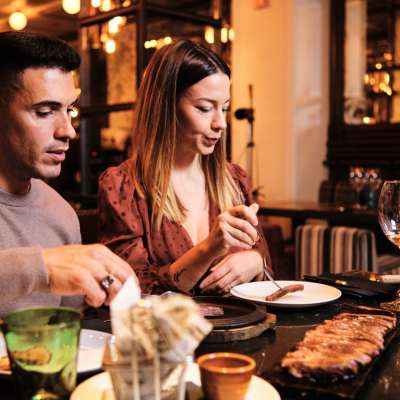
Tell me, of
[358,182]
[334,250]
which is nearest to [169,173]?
[334,250]

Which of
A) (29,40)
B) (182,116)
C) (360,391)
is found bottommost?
(360,391)

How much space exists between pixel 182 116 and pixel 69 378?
1.16m

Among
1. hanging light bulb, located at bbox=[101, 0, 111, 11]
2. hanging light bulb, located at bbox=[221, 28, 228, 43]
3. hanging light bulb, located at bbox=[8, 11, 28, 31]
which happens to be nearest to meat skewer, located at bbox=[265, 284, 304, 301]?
hanging light bulb, located at bbox=[101, 0, 111, 11]

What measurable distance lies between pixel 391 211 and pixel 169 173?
30.0 inches

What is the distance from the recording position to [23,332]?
526mm

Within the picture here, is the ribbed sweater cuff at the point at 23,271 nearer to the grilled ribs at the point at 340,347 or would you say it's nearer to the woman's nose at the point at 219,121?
the grilled ribs at the point at 340,347

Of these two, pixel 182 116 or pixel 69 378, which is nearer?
pixel 69 378

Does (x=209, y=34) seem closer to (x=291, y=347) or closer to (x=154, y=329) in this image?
(x=291, y=347)

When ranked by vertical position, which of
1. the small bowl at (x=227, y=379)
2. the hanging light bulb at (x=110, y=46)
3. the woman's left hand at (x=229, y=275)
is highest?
the hanging light bulb at (x=110, y=46)

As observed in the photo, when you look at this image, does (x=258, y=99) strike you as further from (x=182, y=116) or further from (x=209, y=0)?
(x=182, y=116)

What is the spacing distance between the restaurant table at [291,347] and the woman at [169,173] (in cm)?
38

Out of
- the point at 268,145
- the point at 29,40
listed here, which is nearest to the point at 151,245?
the point at 29,40

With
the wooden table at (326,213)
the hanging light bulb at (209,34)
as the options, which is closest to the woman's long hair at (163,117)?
the wooden table at (326,213)

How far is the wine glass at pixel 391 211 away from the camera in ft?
3.65
